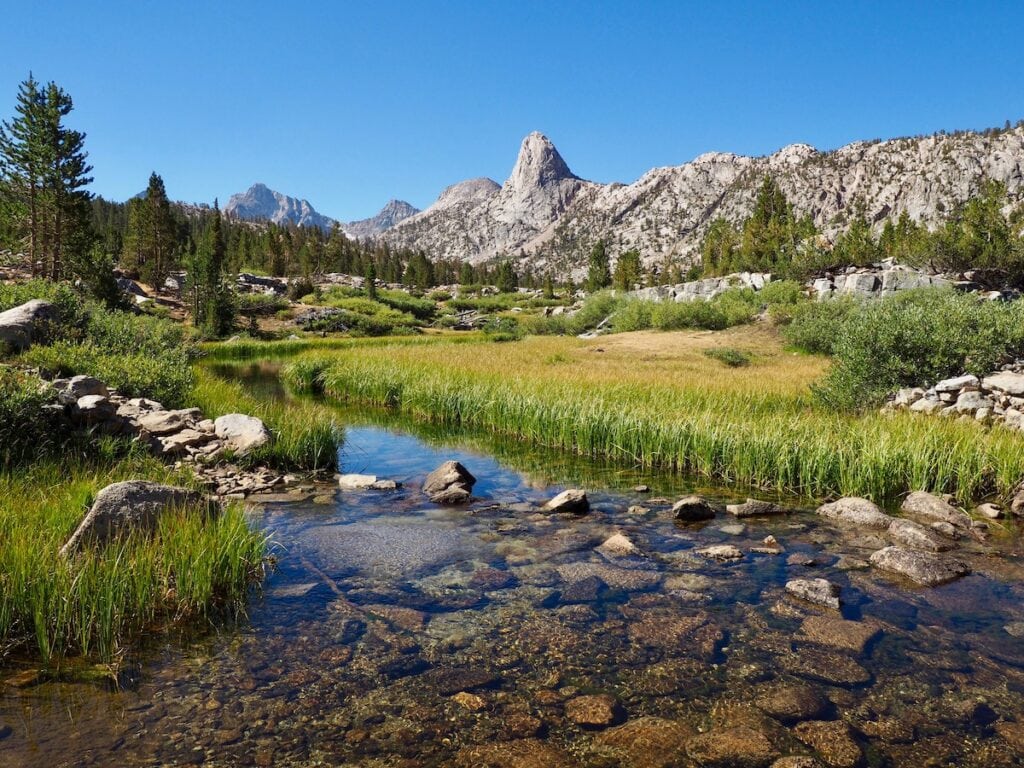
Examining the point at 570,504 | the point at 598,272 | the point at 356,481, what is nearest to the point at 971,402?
the point at 570,504

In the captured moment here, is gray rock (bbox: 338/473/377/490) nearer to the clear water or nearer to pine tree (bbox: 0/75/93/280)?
the clear water

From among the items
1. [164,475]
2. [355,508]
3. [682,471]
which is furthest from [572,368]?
[164,475]

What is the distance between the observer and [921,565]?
811 cm

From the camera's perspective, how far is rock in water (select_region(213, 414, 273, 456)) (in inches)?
542

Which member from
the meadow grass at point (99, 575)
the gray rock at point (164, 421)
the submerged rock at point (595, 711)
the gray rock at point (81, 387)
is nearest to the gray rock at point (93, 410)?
the gray rock at point (81, 387)

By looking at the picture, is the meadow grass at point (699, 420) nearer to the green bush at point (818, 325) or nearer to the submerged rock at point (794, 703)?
the green bush at point (818, 325)

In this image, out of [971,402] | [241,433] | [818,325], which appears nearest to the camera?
[241,433]

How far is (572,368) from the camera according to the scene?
27.2 m

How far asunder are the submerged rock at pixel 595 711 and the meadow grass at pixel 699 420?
855cm

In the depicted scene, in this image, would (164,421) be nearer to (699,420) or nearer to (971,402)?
(699,420)

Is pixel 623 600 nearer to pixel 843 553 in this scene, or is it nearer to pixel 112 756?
pixel 843 553

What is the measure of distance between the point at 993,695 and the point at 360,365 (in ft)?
90.3

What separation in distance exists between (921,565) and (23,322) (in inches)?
905

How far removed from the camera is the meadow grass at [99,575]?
220 inches
